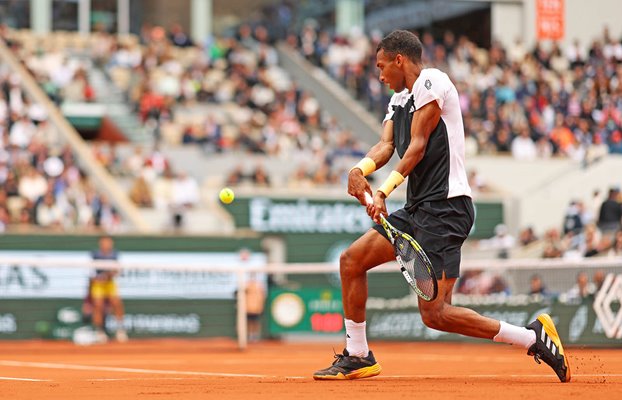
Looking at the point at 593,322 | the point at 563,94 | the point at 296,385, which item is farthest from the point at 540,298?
the point at 563,94

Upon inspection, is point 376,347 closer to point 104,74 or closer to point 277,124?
point 277,124

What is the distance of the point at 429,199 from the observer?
8.66 metres

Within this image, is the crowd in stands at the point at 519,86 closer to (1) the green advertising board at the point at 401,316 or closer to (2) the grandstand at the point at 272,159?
(2) the grandstand at the point at 272,159

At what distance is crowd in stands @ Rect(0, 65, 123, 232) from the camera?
22750 millimetres

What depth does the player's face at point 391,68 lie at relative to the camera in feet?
28.8

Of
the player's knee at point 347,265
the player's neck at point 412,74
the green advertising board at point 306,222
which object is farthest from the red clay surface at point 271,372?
the green advertising board at point 306,222

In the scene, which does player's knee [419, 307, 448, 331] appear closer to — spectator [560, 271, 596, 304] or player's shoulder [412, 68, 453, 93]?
player's shoulder [412, 68, 453, 93]

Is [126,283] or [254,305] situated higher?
[126,283]

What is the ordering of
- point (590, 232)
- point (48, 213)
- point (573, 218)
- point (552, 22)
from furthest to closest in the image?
point (552, 22) → point (573, 218) → point (48, 213) → point (590, 232)

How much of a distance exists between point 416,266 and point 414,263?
2 centimetres

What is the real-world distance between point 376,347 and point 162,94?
438 inches

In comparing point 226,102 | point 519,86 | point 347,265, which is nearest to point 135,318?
point 226,102

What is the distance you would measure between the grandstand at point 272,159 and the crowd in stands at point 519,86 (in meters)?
0.07

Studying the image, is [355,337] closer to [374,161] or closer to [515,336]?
[515,336]
